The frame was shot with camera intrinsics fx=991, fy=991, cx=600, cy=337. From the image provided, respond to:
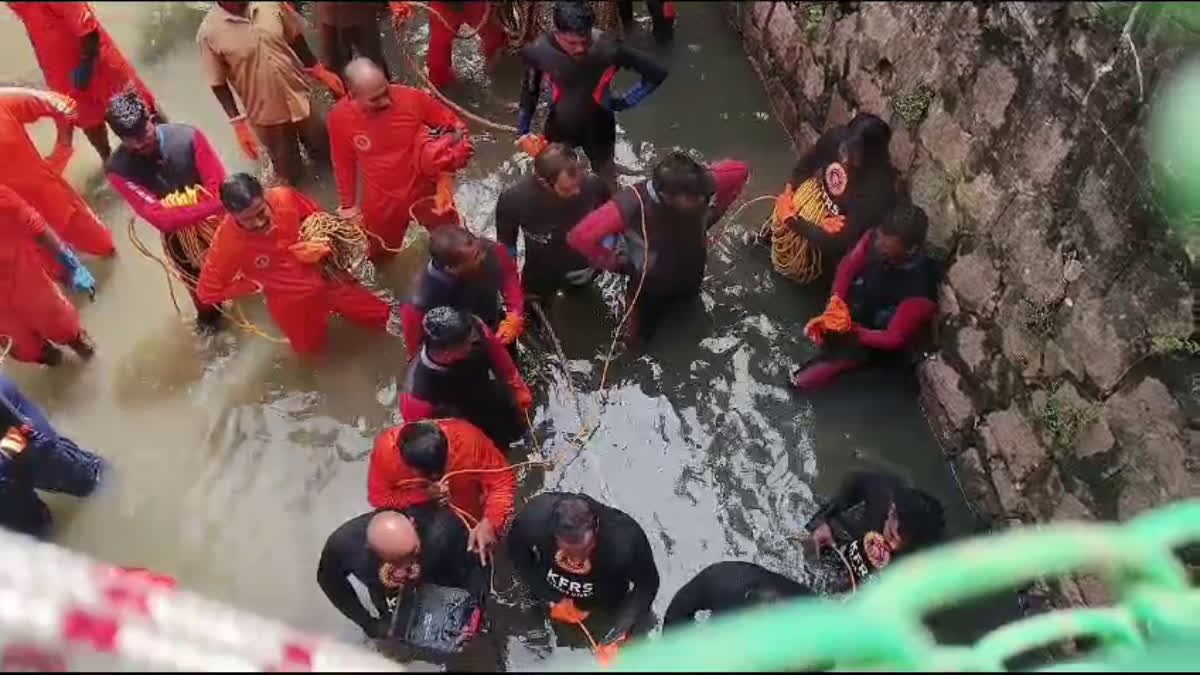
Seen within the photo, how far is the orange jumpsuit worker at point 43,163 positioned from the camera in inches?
213

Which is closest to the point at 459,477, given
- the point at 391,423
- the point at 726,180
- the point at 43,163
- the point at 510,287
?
the point at 510,287

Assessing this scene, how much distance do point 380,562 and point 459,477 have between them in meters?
0.58

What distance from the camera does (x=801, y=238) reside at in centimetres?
594

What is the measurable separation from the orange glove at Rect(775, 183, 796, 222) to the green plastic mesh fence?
4.14 metres

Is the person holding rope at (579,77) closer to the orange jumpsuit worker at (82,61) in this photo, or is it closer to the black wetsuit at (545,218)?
the black wetsuit at (545,218)

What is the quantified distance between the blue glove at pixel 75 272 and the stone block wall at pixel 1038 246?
187 inches

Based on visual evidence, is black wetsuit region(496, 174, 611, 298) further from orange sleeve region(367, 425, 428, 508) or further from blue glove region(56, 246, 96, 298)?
blue glove region(56, 246, 96, 298)

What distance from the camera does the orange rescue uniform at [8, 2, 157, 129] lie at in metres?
5.66

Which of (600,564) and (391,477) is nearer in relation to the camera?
(600,564)

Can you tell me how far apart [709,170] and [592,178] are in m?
0.65

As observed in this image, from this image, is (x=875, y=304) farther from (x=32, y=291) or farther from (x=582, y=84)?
(x=32, y=291)

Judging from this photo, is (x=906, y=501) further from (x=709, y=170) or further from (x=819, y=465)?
(x=709, y=170)

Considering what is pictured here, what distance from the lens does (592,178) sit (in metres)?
5.46

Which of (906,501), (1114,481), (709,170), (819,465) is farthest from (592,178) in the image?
(1114,481)
